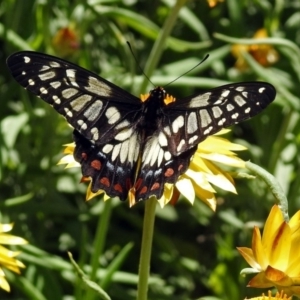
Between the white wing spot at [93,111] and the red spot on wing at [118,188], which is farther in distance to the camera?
the white wing spot at [93,111]

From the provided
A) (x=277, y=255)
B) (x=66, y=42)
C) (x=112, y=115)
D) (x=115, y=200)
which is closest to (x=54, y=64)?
(x=112, y=115)

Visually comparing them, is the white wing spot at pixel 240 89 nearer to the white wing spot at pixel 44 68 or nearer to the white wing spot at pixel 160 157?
the white wing spot at pixel 160 157

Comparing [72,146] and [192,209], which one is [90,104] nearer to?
[72,146]

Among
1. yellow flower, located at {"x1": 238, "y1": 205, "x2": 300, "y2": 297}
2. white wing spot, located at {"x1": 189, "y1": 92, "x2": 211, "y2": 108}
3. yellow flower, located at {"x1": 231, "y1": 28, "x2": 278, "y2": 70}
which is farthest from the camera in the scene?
yellow flower, located at {"x1": 231, "y1": 28, "x2": 278, "y2": 70}

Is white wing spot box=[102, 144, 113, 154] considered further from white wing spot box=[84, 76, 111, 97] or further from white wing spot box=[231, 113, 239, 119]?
white wing spot box=[231, 113, 239, 119]

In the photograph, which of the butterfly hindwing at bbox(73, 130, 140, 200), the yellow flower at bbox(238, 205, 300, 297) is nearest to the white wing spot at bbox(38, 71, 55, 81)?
the butterfly hindwing at bbox(73, 130, 140, 200)

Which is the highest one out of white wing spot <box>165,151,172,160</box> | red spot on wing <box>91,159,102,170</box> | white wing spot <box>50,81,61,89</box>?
white wing spot <box>50,81,61,89</box>

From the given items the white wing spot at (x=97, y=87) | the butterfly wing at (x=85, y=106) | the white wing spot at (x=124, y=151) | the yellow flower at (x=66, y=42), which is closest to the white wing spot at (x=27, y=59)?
the butterfly wing at (x=85, y=106)
